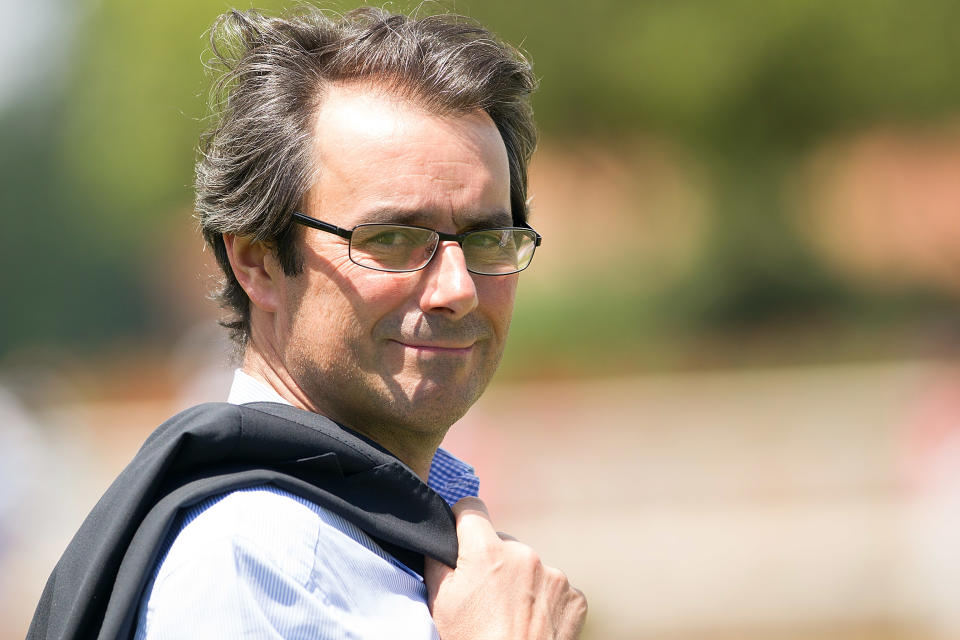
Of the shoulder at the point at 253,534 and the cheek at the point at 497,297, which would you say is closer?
the shoulder at the point at 253,534

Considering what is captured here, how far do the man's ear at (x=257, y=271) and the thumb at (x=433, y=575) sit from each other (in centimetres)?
67

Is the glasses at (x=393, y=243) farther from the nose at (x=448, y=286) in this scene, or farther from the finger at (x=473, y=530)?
the finger at (x=473, y=530)

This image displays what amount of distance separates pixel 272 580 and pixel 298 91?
1.12 m

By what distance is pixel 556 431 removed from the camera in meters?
14.2

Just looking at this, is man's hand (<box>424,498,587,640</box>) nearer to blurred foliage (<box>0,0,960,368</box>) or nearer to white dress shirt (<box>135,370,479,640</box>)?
white dress shirt (<box>135,370,479,640</box>)

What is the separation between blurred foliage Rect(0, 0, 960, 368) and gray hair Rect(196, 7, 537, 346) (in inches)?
637

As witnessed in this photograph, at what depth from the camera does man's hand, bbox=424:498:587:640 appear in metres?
1.92

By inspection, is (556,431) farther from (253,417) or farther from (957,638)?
(253,417)

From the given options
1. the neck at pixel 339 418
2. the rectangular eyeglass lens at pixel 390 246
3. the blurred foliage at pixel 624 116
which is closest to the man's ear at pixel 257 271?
the neck at pixel 339 418

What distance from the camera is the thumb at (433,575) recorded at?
6.42 feet

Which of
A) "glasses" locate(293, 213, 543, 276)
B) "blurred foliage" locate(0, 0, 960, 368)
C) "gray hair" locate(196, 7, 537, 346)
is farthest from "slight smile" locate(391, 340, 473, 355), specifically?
"blurred foliage" locate(0, 0, 960, 368)

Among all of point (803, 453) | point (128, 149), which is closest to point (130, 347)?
point (128, 149)

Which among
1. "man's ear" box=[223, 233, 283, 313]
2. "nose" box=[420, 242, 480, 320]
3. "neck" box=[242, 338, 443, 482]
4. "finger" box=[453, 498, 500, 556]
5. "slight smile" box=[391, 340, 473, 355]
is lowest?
"finger" box=[453, 498, 500, 556]

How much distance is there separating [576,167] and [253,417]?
20.2 m
